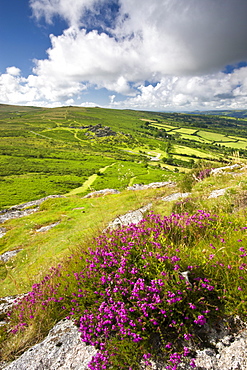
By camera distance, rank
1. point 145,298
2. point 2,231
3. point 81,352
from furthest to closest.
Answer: point 2,231
point 81,352
point 145,298

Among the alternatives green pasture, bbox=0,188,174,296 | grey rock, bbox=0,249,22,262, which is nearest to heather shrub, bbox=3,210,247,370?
green pasture, bbox=0,188,174,296

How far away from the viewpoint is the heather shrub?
3031 mm

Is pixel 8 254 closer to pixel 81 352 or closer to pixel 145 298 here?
pixel 81 352

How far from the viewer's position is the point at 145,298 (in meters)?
3.21

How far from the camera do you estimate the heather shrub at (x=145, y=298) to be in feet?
9.95

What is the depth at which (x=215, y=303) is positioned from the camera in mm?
3430

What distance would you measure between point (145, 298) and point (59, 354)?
6.56 feet

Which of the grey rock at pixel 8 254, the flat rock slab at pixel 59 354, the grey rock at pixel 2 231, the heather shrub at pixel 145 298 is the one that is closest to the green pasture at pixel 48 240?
the grey rock at pixel 8 254

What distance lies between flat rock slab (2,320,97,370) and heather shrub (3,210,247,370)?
0.21 metres

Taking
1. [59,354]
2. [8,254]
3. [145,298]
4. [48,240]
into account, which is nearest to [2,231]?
[8,254]

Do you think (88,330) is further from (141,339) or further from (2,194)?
(2,194)

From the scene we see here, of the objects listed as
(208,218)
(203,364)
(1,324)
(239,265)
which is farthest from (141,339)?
(1,324)

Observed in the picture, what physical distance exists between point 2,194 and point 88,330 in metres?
110

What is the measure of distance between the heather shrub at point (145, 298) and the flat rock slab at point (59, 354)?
0.69 feet
